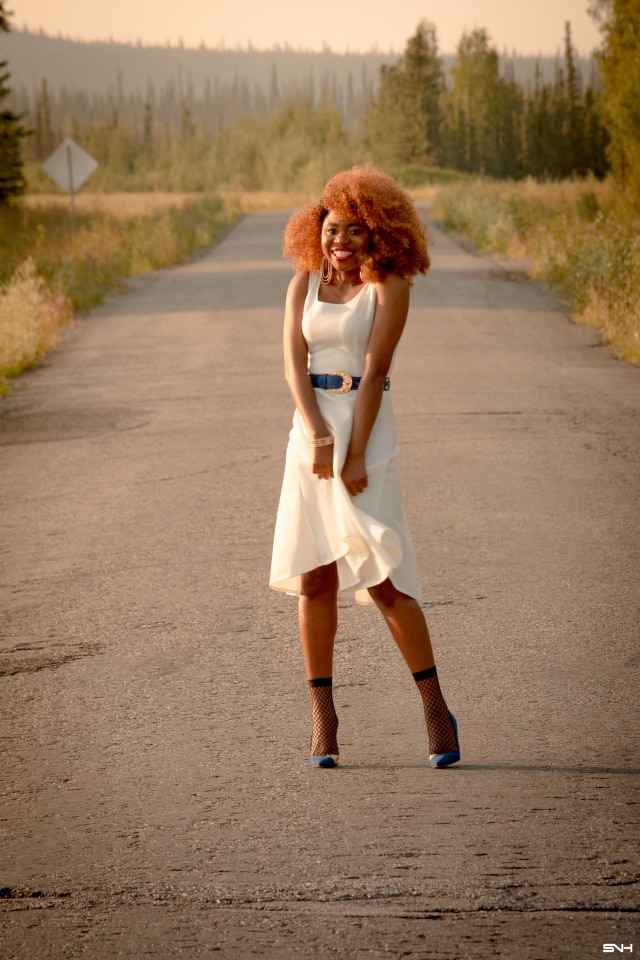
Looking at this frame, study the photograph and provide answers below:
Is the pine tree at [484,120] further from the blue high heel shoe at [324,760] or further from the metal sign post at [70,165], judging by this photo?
the blue high heel shoe at [324,760]

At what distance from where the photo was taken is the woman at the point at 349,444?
470cm

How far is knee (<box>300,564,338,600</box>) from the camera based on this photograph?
15.9 feet

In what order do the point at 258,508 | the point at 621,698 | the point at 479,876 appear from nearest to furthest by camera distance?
the point at 479,876
the point at 621,698
the point at 258,508

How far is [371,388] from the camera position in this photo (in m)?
4.68

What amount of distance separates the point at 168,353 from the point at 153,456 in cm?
661

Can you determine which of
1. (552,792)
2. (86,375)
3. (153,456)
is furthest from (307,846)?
(86,375)

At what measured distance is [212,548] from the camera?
26.7ft

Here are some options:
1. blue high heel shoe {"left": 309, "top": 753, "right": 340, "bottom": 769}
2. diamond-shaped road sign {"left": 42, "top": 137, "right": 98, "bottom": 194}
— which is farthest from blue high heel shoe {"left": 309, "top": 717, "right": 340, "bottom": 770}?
diamond-shaped road sign {"left": 42, "top": 137, "right": 98, "bottom": 194}

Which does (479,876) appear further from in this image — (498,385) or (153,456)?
(498,385)

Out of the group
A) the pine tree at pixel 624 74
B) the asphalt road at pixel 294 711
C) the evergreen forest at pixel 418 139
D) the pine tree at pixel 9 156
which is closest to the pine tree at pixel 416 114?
the evergreen forest at pixel 418 139

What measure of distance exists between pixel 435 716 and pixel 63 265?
23.2m

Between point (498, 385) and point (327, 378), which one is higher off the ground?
point (327, 378)

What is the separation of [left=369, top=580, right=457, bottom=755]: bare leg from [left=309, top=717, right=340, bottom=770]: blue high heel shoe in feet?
1.06

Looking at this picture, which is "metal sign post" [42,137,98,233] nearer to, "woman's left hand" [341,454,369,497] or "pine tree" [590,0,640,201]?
"pine tree" [590,0,640,201]
